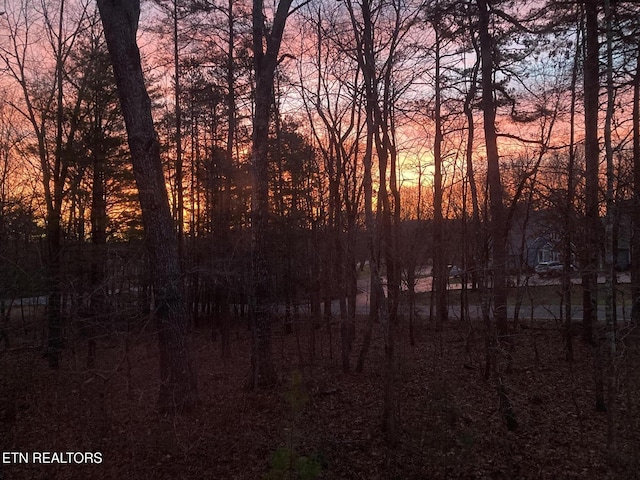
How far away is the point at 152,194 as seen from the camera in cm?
679

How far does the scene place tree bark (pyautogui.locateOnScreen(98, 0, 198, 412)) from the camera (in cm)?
667

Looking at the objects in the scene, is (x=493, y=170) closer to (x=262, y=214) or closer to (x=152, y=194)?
(x=262, y=214)

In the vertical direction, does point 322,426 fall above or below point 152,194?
below

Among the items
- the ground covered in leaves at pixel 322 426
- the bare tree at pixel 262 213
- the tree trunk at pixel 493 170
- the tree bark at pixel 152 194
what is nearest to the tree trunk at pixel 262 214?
the bare tree at pixel 262 213

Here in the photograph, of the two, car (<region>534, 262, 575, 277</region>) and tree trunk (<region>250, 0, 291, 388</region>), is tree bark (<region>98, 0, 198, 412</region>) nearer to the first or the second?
tree trunk (<region>250, 0, 291, 388</region>)

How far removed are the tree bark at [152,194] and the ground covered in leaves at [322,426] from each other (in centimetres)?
43

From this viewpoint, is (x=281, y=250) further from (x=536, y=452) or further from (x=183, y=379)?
(x=536, y=452)

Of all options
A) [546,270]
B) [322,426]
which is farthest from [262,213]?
[546,270]

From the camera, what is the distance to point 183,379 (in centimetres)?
697

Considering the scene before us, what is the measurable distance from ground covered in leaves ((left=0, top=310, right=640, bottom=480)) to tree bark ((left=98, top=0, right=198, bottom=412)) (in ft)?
1.40

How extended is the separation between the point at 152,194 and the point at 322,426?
14.2 ft

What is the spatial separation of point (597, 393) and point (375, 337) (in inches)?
316

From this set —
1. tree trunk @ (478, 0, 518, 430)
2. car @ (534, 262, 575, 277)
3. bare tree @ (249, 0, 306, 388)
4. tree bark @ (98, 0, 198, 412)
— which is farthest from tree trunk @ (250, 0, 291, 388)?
car @ (534, 262, 575, 277)

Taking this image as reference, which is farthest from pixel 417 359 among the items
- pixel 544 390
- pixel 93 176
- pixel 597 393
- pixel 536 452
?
pixel 93 176
